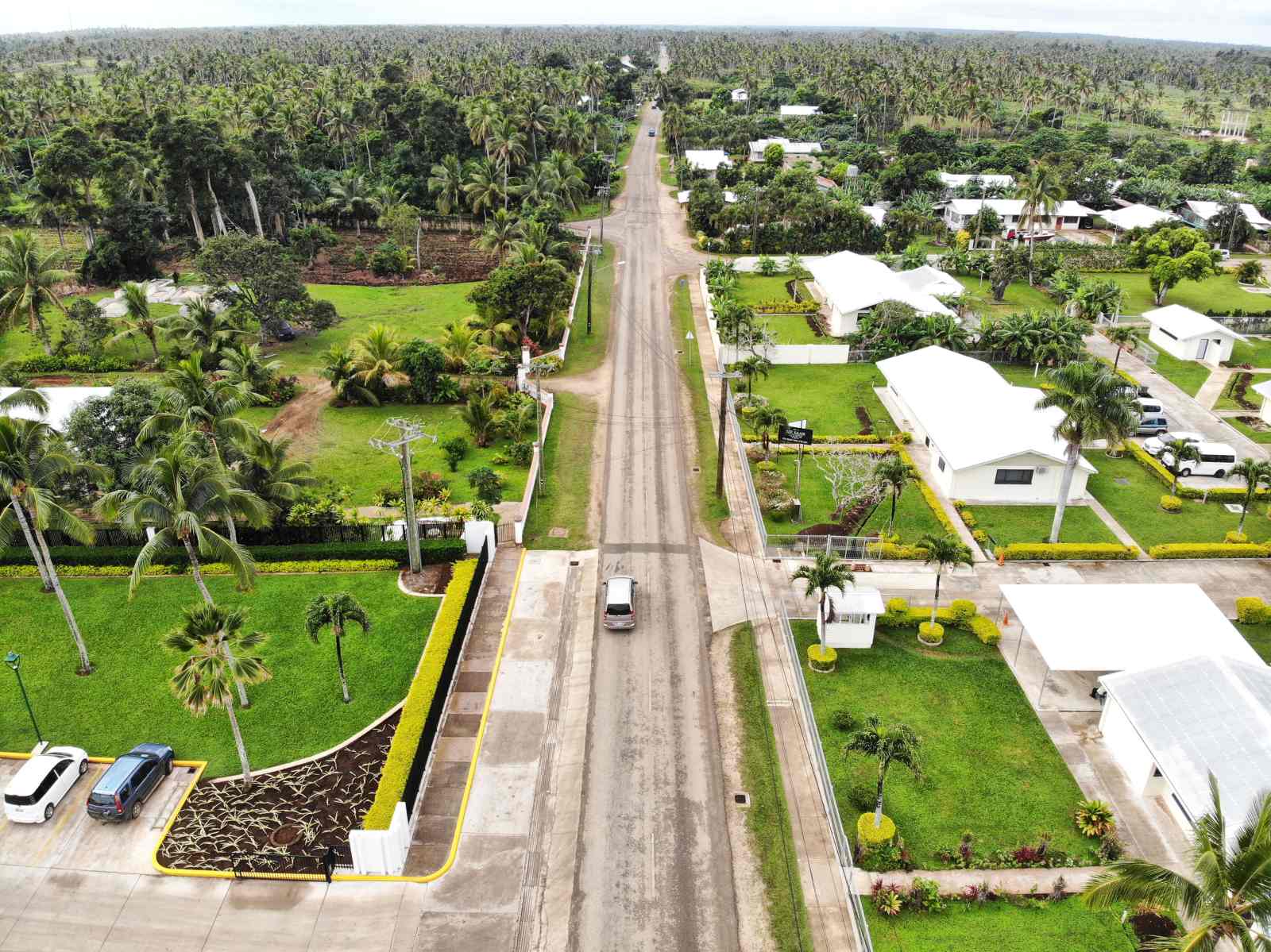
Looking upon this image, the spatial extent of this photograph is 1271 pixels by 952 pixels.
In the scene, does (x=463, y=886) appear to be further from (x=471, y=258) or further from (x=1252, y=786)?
(x=471, y=258)

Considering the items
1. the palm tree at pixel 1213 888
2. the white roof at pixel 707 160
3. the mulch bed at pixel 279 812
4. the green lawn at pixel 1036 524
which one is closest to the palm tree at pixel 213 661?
the mulch bed at pixel 279 812

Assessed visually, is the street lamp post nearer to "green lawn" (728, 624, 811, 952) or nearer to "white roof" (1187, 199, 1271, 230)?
"green lawn" (728, 624, 811, 952)

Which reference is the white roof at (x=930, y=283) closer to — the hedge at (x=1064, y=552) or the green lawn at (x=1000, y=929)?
the hedge at (x=1064, y=552)

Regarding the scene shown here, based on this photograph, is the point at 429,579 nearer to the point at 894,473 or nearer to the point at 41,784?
the point at 41,784

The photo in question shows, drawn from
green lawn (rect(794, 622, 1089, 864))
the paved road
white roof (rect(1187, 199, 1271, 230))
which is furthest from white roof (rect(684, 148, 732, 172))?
green lawn (rect(794, 622, 1089, 864))

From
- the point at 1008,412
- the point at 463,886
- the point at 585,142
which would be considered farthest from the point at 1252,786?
the point at 585,142
